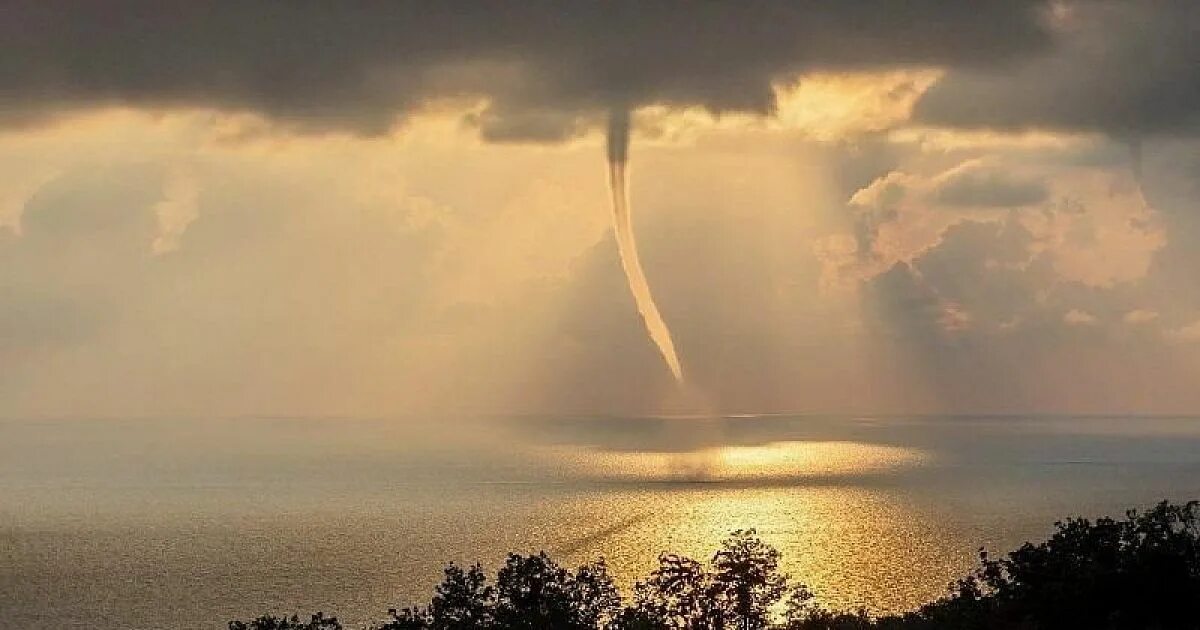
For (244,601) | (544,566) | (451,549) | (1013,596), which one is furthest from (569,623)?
(451,549)

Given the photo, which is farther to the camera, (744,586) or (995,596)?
(744,586)

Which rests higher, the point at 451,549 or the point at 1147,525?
the point at 451,549

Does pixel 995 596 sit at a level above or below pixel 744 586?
below

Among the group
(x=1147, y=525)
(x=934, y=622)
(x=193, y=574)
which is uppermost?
(x=193, y=574)

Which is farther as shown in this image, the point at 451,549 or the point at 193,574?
the point at 451,549

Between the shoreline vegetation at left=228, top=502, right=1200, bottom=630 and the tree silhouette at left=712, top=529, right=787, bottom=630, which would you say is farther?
the tree silhouette at left=712, top=529, right=787, bottom=630

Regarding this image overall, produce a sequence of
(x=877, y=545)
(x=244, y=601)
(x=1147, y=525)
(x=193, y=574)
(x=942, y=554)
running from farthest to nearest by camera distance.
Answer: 1. (x=877, y=545)
2. (x=942, y=554)
3. (x=193, y=574)
4. (x=244, y=601)
5. (x=1147, y=525)

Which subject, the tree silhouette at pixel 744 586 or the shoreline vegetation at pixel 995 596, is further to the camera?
the tree silhouette at pixel 744 586

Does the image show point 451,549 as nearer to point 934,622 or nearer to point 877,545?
point 877,545
